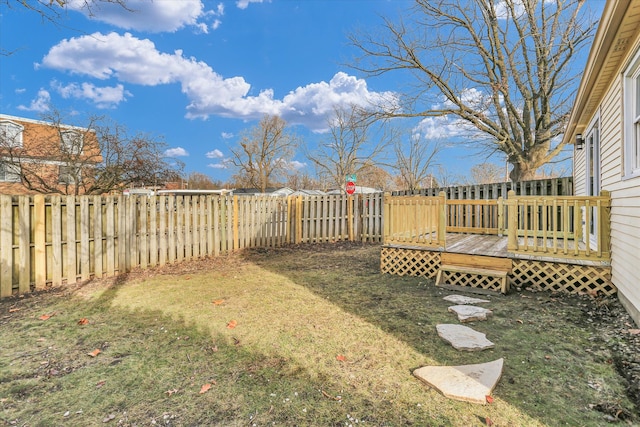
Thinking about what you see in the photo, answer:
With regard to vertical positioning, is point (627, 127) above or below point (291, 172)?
below

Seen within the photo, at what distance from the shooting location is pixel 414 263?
5957mm

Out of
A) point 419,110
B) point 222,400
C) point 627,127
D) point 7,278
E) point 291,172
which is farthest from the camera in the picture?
point 291,172

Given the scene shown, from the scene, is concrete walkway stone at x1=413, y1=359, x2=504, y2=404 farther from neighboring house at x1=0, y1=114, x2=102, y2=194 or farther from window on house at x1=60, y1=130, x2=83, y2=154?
window on house at x1=60, y1=130, x2=83, y2=154

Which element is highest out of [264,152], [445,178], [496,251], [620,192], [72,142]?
[264,152]

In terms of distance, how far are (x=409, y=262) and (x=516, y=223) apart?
1.94 m

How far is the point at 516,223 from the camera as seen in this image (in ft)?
16.3

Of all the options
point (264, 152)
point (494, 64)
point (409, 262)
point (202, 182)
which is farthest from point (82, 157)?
point (202, 182)

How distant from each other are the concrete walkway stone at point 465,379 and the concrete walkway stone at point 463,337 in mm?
295

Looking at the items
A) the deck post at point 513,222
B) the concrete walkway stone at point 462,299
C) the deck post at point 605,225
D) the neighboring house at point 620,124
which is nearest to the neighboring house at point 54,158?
the concrete walkway stone at point 462,299

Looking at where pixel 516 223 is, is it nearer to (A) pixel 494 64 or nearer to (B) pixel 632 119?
(B) pixel 632 119

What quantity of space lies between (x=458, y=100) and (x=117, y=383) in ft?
44.8

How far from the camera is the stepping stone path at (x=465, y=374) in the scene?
220 cm

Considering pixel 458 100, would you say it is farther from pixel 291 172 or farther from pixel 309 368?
pixel 291 172

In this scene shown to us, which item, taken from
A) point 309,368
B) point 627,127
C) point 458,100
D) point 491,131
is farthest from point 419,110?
point 309,368
